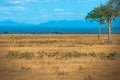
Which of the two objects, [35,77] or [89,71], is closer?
[35,77]

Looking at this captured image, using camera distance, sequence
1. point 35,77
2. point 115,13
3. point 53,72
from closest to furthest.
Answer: point 35,77, point 53,72, point 115,13

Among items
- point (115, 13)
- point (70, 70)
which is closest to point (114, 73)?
point (70, 70)

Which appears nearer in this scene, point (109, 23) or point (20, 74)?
point (20, 74)

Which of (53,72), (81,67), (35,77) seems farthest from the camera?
(81,67)

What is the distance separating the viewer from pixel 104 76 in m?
21.3

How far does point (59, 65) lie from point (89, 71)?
3676 millimetres

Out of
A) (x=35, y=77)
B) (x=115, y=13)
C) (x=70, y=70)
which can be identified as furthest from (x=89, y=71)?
(x=115, y=13)

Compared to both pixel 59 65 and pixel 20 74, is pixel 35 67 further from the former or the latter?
pixel 20 74

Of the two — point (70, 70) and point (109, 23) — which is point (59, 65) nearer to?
point (70, 70)

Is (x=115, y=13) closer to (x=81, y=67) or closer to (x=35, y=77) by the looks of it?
(x=81, y=67)

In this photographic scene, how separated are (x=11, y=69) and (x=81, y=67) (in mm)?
3936

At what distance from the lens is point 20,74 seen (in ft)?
74.1

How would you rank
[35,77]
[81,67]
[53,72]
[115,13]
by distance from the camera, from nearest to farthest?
[35,77], [53,72], [81,67], [115,13]

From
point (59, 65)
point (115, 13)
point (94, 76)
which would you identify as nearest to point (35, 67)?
point (59, 65)
